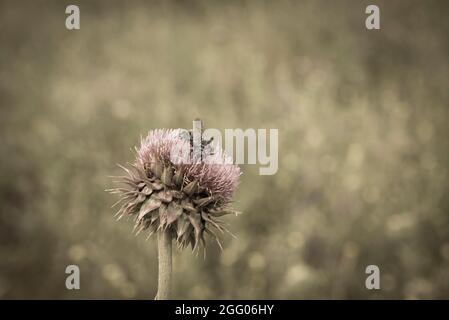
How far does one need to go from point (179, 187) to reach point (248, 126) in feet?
16.3

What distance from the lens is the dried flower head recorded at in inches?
117

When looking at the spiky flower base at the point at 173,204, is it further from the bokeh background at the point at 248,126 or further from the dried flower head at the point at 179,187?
the bokeh background at the point at 248,126

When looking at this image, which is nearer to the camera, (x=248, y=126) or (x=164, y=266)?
(x=164, y=266)

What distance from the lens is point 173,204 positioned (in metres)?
3.01

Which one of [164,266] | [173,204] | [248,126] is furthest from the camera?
[248,126]

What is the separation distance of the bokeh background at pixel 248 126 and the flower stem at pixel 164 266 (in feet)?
9.72

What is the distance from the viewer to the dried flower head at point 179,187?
2.97 m

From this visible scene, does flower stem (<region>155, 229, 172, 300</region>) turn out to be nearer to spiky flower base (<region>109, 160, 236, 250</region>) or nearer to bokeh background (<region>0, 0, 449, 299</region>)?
spiky flower base (<region>109, 160, 236, 250</region>)

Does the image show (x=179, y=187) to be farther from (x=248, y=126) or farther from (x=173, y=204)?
(x=248, y=126)

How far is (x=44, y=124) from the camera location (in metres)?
8.35

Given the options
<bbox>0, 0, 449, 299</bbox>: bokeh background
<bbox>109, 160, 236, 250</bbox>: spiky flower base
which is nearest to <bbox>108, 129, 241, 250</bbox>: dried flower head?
<bbox>109, 160, 236, 250</bbox>: spiky flower base

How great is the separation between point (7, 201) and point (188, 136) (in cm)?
510

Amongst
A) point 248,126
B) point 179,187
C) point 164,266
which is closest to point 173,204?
point 179,187

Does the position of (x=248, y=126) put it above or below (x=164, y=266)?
above
